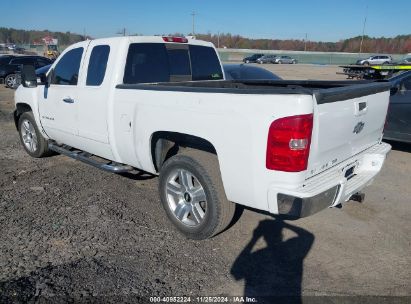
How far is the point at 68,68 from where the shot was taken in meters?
5.07

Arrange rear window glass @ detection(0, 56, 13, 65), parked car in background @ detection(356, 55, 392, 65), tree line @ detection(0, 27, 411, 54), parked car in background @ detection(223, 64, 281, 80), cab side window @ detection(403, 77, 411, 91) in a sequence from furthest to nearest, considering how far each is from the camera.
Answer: tree line @ detection(0, 27, 411, 54) < parked car in background @ detection(356, 55, 392, 65) < rear window glass @ detection(0, 56, 13, 65) < parked car in background @ detection(223, 64, 281, 80) < cab side window @ detection(403, 77, 411, 91)

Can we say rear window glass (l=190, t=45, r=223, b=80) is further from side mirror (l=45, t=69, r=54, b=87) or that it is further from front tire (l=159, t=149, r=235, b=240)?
side mirror (l=45, t=69, r=54, b=87)

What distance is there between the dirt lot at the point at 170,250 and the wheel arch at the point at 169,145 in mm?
708

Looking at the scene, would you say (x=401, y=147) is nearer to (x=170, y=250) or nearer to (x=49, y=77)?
(x=170, y=250)

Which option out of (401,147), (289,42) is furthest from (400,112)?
(289,42)

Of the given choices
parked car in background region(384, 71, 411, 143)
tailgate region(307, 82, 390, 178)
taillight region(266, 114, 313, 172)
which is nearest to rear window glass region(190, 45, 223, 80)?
tailgate region(307, 82, 390, 178)

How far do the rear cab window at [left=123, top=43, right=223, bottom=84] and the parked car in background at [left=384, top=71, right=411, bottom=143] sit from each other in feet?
11.1

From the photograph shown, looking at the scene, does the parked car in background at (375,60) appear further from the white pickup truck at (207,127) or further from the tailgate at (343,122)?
the tailgate at (343,122)

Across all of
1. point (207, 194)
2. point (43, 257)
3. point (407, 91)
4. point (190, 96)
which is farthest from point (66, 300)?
point (407, 91)

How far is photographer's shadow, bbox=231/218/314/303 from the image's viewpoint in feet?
9.84

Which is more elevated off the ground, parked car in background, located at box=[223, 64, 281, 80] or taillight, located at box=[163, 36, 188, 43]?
taillight, located at box=[163, 36, 188, 43]

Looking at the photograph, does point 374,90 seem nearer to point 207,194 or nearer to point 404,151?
point 207,194

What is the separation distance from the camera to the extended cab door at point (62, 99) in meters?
4.89

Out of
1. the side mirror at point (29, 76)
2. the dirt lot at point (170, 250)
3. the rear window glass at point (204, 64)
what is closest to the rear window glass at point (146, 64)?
the rear window glass at point (204, 64)
